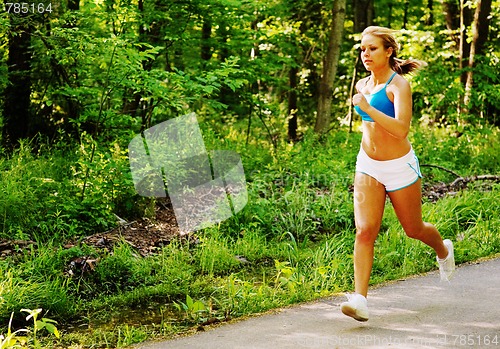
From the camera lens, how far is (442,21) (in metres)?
20.5

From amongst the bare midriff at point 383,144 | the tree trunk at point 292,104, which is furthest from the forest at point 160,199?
the tree trunk at point 292,104

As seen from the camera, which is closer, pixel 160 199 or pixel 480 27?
pixel 160 199

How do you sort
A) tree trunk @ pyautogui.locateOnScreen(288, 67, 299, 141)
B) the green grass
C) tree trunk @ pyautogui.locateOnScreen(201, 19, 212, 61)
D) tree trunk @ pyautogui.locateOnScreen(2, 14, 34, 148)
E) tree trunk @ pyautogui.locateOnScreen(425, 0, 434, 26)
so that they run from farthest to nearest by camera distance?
tree trunk @ pyautogui.locateOnScreen(425, 0, 434, 26)
tree trunk @ pyautogui.locateOnScreen(288, 67, 299, 141)
tree trunk @ pyautogui.locateOnScreen(201, 19, 212, 61)
tree trunk @ pyautogui.locateOnScreen(2, 14, 34, 148)
the green grass

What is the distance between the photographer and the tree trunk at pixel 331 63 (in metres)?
11.3

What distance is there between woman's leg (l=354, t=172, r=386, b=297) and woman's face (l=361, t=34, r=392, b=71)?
0.76m

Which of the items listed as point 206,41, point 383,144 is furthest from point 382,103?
point 206,41

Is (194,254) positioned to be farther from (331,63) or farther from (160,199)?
(331,63)

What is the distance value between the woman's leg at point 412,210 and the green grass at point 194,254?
0.92 meters

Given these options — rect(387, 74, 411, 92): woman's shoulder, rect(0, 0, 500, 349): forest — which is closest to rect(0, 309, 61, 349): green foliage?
rect(0, 0, 500, 349): forest

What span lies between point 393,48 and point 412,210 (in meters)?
1.12

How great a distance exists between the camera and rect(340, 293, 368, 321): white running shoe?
3963mm

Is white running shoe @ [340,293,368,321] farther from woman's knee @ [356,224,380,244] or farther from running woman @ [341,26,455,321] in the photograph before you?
woman's knee @ [356,224,380,244]

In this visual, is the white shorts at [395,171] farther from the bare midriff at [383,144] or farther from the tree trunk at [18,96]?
the tree trunk at [18,96]

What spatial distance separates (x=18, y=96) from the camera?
9289 mm
